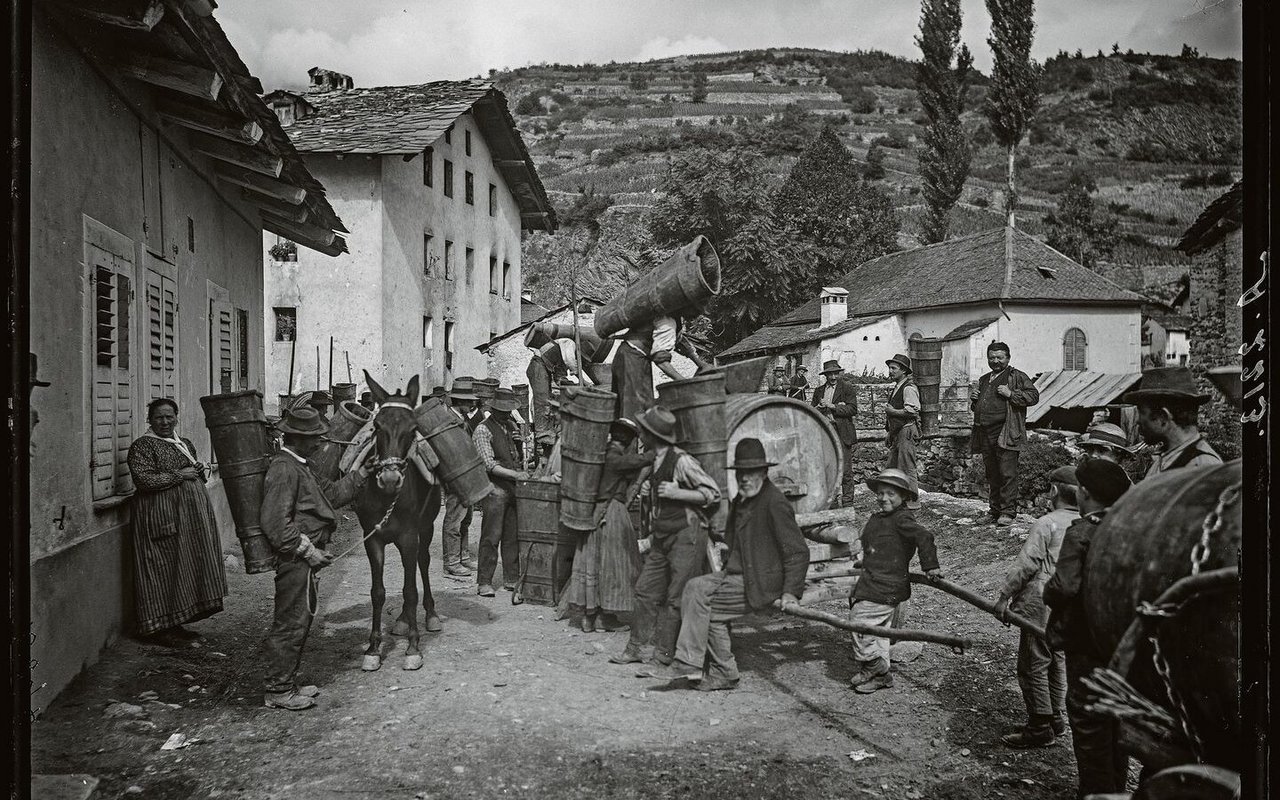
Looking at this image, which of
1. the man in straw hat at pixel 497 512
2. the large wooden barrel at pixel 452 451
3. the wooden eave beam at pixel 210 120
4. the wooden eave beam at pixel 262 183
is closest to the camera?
the large wooden barrel at pixel 452 451

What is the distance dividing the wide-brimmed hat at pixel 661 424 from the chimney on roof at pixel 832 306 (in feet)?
58.5

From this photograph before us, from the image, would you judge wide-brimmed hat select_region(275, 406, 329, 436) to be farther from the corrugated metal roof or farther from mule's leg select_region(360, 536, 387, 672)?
the corrugated metal roof

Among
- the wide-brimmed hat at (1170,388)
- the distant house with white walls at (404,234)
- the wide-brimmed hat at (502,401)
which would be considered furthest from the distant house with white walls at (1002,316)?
the wide-brimmed hat at (1170,388)

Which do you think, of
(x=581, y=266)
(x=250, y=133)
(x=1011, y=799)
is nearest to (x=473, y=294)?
(x=581, y=266)

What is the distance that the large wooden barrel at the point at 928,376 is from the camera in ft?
46.0

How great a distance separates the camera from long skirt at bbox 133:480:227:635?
21.6ft

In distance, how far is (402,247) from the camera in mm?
20703

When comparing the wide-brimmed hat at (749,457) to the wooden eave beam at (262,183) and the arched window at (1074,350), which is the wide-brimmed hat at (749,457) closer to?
the wooden eave beam at (262,183)

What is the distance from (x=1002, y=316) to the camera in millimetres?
28562

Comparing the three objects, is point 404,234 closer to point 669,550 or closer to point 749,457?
point 669,550

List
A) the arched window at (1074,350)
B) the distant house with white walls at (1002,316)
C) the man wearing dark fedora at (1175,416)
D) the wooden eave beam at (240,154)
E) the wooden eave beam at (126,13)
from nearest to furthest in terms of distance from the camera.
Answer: the man wearing dark fedora at (1175,416)
the wooden eave beam at (126,13)
the wooden eave beam at (240,154)
the distant house with white walls at (1002,316)
the arched window at (1074,350)

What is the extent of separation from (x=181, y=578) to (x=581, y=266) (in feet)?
30.5

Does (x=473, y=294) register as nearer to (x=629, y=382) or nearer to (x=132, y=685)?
(x=629, y=382)

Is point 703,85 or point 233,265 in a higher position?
point 703,85
